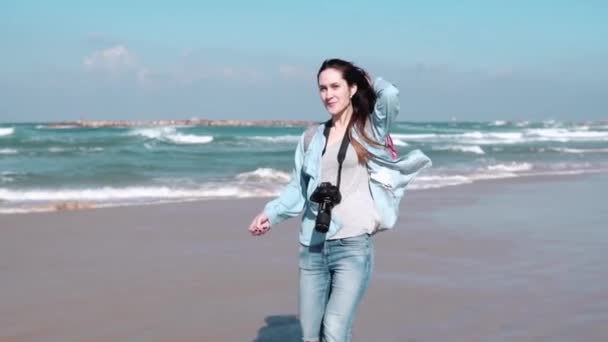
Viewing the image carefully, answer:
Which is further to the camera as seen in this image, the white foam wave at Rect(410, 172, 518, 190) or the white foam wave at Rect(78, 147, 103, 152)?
the white foam wave at Rect(78, 147, 103, 152)

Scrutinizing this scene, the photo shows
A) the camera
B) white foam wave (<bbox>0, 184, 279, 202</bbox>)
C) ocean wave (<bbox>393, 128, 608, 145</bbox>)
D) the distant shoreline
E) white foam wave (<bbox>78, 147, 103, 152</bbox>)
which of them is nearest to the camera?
the camera

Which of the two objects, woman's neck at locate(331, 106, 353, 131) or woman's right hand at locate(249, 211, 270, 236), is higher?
woman's neck at locate(331, 106, 353, 131)

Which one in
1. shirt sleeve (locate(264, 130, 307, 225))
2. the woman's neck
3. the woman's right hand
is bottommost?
the woman's right hand

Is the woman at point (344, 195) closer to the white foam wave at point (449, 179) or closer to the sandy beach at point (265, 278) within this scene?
the sandy beach at point (265, 278)

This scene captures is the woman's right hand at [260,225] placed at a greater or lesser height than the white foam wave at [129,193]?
greater

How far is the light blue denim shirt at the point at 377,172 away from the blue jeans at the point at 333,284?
7cm

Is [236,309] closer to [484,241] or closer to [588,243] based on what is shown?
[484,241]

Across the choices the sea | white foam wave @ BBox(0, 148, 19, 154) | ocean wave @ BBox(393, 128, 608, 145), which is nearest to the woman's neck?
the sea

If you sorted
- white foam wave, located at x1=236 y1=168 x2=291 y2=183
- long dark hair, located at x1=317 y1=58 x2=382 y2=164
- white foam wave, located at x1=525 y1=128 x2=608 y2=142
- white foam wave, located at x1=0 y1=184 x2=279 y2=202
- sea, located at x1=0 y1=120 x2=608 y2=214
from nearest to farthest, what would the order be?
long dark hair, located at x1=317 y1=58 x2=382 y2=164 → white foam wave, located at x1=0 y1=184 x2=279 y2=202 → sea, located at x1=0 y1=120 x2=608 y2=214 → white foam wave, located at x1=236 y1=168 x2=291 y2=183 → white foam wave, located at x1=525 y1=128 x2=608 y2=142

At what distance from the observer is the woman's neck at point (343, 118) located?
10.8 ft

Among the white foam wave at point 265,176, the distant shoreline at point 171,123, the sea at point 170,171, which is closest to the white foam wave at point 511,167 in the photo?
the sea at point 170,171

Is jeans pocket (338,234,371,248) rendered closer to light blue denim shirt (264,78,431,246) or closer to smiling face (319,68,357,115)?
light blue denim shirt (264,78,431,246)

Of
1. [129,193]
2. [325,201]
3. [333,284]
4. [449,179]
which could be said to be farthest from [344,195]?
[449,179]

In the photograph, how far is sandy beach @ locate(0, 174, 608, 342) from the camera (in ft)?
16.0
